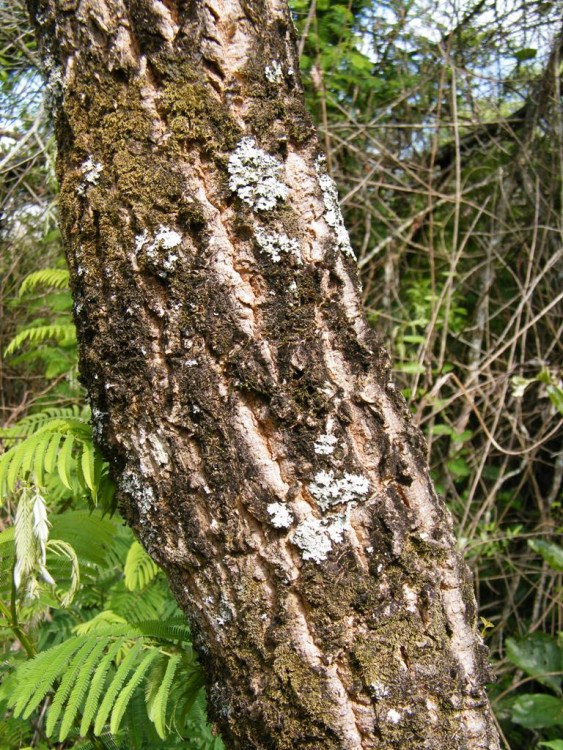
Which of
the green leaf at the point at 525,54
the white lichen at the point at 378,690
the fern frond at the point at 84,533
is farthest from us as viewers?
the green leaf at the point at 525,54

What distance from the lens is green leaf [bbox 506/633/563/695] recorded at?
2.92 metres

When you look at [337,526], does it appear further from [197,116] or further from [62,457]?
[197,116]

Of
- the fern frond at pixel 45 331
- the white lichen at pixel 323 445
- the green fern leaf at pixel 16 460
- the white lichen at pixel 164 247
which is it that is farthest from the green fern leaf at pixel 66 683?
the fern frond at pixel 45 331

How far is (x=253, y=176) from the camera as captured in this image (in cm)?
106

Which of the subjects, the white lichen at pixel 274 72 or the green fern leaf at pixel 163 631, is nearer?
the white lichen at pixel 274 72

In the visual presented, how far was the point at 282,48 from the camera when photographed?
1117mm

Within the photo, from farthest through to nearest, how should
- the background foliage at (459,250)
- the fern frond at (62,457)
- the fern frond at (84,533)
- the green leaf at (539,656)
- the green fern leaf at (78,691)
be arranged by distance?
the background foliage at (459,250) → the green leaf at (539,656) → the fern frond at (84,533) → the fern frond at (62,457) → the green fern leaf at (78,691)

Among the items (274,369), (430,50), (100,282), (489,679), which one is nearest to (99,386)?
(100,282)

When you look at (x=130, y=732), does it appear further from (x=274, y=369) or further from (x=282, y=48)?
(x=282, y=48)

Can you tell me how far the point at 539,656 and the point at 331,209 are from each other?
112 inches

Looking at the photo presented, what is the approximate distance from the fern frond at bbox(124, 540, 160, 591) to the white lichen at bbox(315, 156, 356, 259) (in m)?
1.52

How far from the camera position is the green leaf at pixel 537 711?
2656mm

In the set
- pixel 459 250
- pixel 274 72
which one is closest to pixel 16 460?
pixel 274 72

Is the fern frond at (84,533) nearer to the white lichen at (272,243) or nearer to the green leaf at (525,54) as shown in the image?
the white lichen at (272,243)
